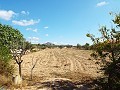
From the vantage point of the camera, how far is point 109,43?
20.1 metres

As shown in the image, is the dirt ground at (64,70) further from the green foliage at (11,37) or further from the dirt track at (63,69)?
the green foliage at (11,37)

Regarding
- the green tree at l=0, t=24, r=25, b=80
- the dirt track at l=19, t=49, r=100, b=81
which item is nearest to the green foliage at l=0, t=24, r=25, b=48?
the green tree at l=0, t=24, r=25, b=80

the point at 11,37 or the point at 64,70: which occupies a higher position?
the point at 11,37

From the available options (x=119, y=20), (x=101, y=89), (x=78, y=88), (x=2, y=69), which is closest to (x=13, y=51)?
(x=2, y=69)

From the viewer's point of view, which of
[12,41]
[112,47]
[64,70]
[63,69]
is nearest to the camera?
[112,47]

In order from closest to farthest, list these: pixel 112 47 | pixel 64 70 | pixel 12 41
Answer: pixel 112 47, pixel 12 41, pixel 64 70

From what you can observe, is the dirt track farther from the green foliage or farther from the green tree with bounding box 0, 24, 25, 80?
the green foliage

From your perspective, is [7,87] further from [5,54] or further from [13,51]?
[13,51]

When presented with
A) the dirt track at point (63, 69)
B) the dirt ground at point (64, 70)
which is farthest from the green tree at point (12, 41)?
the dirt track at point (63, 69)

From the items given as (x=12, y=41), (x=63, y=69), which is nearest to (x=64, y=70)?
(x=63, y=69)

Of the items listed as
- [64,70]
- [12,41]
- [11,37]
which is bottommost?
[64,70]

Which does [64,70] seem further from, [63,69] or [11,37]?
[11,37]

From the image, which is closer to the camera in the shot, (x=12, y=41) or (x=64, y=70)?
(x=12, y=41)

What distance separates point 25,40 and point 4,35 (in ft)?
7.54
